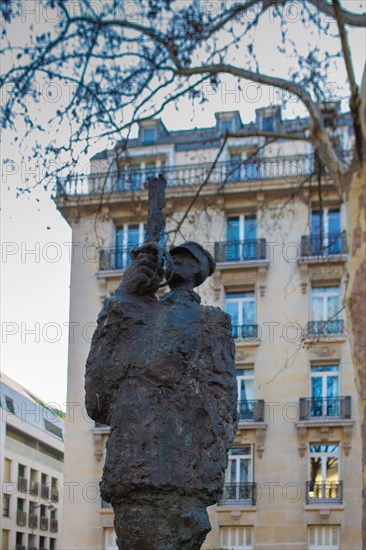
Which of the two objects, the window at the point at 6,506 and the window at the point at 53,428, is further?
the window at the point at 53,428

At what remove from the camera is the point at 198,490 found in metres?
5.30

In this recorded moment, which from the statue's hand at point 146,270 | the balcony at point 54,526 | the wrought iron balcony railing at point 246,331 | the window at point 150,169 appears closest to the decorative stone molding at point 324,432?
the wrought iron balcony railing at point 246,331

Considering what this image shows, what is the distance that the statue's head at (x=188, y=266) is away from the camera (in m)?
6.00

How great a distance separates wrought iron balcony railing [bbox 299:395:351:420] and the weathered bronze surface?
23376 mm

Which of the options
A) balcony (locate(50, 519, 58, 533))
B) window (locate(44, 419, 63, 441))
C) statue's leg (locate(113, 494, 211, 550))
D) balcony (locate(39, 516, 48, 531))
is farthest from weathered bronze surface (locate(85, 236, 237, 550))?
window (locate(44, 419, 63, 441))

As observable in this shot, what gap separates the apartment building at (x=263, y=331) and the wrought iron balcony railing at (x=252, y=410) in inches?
1.1

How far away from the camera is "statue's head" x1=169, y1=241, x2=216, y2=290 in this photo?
6.00 meters

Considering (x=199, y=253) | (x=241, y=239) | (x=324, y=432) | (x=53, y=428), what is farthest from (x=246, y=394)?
(x=53, y=428)

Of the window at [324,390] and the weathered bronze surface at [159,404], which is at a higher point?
the window at [324,390]

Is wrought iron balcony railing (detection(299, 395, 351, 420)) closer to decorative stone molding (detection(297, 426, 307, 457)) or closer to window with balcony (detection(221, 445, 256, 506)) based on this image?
decorative stone molding (detection(297, 426, 307, 457))

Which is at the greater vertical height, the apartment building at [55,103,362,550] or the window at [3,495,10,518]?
the apartment building at [55,103,362,550]

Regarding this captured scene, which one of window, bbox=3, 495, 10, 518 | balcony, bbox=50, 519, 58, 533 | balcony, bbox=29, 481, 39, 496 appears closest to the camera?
window, bbox=3, 495, 10, 518

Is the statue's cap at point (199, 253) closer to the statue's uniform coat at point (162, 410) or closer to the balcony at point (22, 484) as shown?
the statue's uniform coat at point (162, 410)

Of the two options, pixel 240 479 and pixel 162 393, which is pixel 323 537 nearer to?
pixel 240 479
